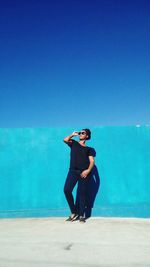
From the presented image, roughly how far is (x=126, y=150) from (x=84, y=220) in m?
1.44

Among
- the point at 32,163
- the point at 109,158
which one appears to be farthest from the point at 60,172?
the point at 109,158

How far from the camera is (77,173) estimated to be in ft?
18.3

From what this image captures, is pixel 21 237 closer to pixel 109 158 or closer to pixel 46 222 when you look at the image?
pixel 46 222

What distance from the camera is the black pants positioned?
17.8 ft

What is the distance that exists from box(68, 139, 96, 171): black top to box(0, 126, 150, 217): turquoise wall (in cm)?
40

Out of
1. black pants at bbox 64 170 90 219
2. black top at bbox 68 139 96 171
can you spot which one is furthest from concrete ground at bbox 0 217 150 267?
black top at bbox 68 139 96 171

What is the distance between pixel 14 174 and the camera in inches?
238

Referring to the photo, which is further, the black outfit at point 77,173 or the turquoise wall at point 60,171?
the turquoise wall at point 60,171

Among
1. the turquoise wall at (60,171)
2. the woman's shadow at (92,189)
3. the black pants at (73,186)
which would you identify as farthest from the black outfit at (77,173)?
the turquoise wall at (60,171)

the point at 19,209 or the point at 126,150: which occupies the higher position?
the point at 126,150

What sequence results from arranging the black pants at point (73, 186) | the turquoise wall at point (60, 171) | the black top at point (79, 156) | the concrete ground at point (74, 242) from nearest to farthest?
the concrete ground at point (74, 242)
the black pants at point (73, 186)
the black top at point (79, 156)
the turquoise wall at point (60, 171)

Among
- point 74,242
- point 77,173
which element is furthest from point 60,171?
point 74,242

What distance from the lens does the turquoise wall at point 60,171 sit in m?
5.91

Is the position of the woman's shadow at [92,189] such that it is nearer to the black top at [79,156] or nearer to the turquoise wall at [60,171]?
the turquoise wall at [60,171]
